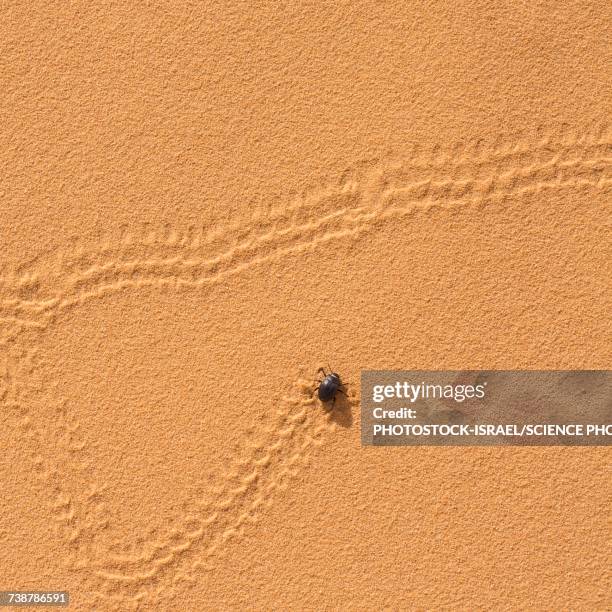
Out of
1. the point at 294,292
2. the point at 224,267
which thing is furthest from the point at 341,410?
the point at 224,267

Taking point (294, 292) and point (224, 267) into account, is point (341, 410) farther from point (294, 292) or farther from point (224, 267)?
point (224, 267)

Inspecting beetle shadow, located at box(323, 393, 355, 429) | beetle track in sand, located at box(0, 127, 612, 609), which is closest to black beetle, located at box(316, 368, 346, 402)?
beetle shadow, located at box(323, 393, 355, 429)

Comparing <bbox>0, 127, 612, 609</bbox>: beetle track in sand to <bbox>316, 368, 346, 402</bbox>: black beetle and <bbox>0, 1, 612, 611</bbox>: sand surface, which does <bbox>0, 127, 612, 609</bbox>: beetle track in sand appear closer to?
<bbox>0, 1, 612, 611</bbox>: sand surface

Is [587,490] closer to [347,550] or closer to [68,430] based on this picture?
[347,550]

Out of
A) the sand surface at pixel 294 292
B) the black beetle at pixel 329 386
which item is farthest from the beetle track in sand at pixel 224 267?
the black beetle at pixel 329 386

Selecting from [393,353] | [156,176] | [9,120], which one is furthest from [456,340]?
[9,120]
